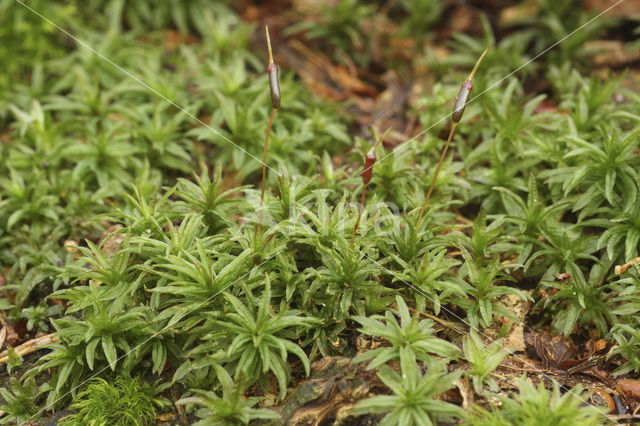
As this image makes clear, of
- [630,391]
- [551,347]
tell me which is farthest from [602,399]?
[551,347]

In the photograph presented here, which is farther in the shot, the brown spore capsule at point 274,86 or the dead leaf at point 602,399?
the dead leaf at point 602,399

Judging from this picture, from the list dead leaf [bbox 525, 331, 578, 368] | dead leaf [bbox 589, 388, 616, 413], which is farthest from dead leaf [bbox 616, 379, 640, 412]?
dead leaf [bbox 525, 331, 578, 368]

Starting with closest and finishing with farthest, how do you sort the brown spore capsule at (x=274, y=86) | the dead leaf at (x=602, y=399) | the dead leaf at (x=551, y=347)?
the brown spore capsule at (x=274, y=86), the dead leaf at (x=602, y=399), the dead leaf at (x=551, y=347)

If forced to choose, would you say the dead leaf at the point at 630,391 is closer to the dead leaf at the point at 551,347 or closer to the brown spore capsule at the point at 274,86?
the dead leaf at the point at 551,347

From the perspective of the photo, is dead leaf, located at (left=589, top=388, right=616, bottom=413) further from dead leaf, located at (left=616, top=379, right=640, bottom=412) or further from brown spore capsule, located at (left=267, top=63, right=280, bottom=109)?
brown spore capsule, located at (left=267, top=63, right=280, bottom=109)

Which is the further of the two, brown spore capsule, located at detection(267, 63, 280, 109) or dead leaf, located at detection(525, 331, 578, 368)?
dead leaf, located at detection(525, 331, 578, 368)

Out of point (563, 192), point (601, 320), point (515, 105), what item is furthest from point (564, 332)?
point (515, 105)

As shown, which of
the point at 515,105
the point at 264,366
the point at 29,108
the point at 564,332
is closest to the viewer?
the point at 264,366

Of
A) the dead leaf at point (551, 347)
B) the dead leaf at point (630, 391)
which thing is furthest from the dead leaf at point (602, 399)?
the dead leaf at point (551, 347)

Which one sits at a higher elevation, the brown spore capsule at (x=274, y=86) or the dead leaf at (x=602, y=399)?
the brown spore capsule at (x=274, y=86)

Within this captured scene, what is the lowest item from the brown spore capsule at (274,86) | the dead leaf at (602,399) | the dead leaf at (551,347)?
the dead leaf at (602,399)

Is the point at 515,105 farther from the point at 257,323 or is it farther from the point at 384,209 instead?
the point at 257,323
